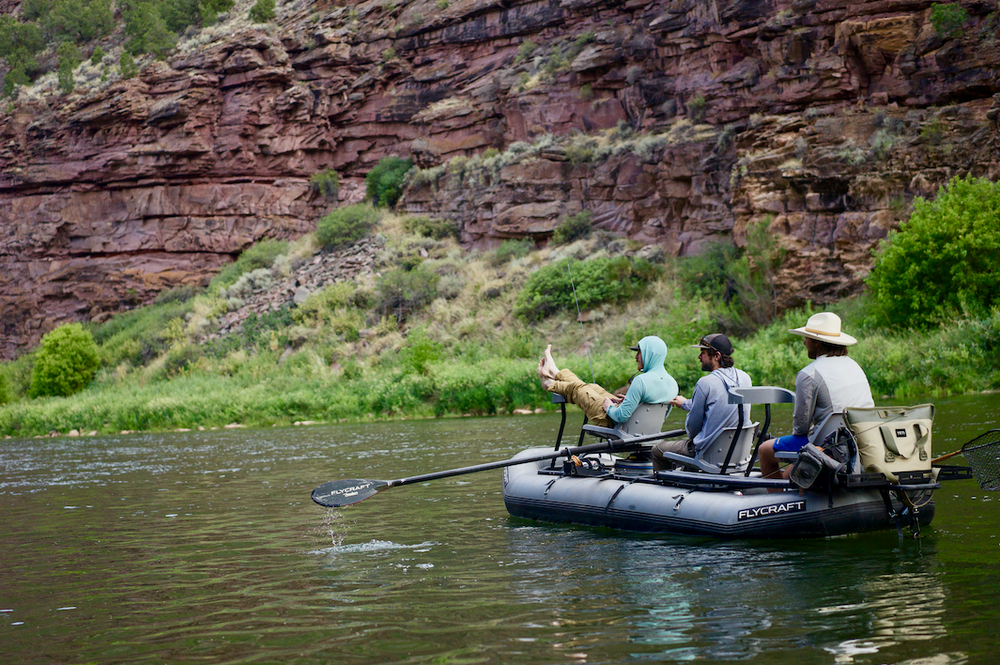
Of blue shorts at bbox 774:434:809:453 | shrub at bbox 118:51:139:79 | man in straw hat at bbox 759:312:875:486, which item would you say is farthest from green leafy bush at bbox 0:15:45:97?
man in straw hat at bbox 759:312:875:486

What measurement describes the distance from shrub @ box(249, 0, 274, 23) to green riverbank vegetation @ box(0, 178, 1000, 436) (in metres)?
14.2

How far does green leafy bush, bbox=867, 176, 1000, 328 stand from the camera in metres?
22.3

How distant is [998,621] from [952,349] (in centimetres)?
1745

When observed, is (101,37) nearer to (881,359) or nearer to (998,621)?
(881,359)

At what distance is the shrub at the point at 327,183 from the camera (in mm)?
49250

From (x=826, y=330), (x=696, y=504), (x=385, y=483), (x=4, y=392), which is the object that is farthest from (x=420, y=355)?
(x=4, y=392)

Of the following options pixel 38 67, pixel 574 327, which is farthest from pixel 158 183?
pixel 574 327

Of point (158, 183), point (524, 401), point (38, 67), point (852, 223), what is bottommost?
point (524, 401)

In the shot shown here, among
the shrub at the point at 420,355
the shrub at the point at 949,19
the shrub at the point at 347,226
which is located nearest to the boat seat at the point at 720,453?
the shrub at the point at 420,355

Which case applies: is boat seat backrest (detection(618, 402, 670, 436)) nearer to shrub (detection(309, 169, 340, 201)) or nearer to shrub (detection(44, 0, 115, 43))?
shrub (detection(309, 169, 340, 201))

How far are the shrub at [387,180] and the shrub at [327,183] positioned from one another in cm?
185

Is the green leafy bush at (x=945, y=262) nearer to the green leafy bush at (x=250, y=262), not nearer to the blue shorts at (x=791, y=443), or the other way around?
the blue shorts at (x=791, y=443)

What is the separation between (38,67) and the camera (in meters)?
56.8

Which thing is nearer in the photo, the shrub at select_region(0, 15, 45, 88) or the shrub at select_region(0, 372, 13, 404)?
Answer: the shrub at select_region(0, 372, 13, 404)
